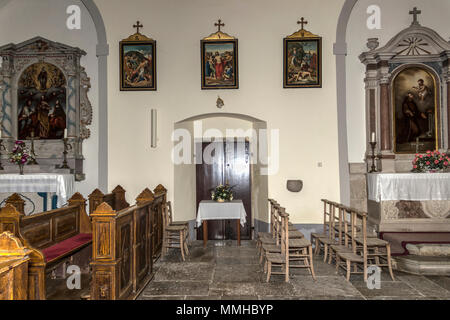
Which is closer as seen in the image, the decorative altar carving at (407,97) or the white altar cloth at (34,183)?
the white altar cloth at (34,183)

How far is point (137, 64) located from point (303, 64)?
10.3 ft

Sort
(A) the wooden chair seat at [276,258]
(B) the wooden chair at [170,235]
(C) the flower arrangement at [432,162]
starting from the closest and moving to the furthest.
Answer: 1. (A) the wooden chair seat at [276,258]
2. (B) the wooden chair at [170,235]
3. (C) the flower arrangement at [432,162]

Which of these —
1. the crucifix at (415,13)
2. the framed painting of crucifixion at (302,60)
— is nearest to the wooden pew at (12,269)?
the framed painting of crucifixion at (302,60)

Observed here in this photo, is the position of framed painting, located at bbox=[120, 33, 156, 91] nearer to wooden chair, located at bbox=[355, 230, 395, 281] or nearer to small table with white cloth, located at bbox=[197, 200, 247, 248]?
small table with white cloth, located at bbox=[197, 200, 247, 248]

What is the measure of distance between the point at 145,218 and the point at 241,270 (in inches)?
59.3

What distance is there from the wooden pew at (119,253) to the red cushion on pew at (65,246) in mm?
542

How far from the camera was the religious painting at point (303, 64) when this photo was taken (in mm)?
6355

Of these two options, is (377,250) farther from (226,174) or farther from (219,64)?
(219,64)

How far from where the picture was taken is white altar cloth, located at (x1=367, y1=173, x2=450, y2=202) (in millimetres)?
5301

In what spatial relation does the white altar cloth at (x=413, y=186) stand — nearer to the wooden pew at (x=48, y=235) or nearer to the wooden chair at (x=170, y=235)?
the wooden chair at (x=170, y=235)

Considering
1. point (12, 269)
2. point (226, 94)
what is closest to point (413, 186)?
point (226, 94)

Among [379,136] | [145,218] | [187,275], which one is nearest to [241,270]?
[187,275]

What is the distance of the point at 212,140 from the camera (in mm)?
7441

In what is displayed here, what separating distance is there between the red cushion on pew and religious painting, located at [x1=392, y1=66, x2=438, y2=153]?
5602 millimetres
